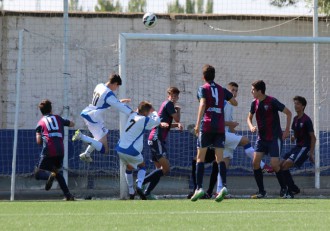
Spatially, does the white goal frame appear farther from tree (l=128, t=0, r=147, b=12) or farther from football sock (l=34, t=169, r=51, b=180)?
tree (l=128, t=0, r=147, b=12)

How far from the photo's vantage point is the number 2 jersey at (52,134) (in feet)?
51.5

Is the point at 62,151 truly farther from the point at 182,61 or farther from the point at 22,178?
the point at 182,61

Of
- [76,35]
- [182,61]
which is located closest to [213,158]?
[182,61]

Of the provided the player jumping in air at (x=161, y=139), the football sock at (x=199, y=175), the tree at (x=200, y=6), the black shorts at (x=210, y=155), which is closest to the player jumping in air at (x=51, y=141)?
the player jumping in air at (x=161, y=139)

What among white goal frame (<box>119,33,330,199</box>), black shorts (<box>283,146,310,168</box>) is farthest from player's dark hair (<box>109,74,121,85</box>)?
black shorts (<box>283,146,310,168</box>)

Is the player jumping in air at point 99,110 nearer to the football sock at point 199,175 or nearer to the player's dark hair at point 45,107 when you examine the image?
the player's dark hair at point 45,107

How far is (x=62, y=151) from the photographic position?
51.9ft

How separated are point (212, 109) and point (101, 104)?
268 centimetres

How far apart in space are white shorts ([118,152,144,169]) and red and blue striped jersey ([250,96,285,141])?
2.12 metres

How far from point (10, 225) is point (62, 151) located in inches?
249

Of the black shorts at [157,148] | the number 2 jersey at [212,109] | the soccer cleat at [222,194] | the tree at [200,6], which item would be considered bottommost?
the soccer cleat at [222,194]

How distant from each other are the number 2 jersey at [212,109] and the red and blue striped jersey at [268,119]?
174 cm

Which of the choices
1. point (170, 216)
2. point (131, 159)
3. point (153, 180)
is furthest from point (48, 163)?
point (170, 216)

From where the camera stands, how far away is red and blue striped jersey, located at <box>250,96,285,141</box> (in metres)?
15.3
